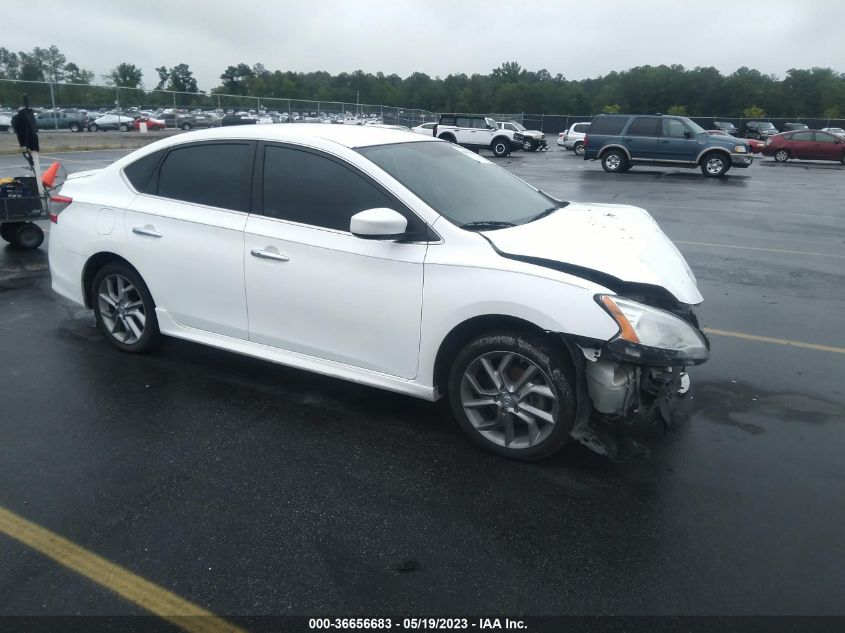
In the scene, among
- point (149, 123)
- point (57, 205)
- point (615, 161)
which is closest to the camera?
point (57, 205)

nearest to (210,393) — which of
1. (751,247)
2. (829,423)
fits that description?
(829,423)

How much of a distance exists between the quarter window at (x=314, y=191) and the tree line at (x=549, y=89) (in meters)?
69.4

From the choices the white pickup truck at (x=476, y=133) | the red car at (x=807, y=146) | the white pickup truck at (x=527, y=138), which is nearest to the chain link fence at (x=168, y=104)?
the white pickup truck at (x=476, y=133)

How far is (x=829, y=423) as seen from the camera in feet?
13.4

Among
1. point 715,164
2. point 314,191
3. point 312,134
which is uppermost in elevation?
point 312,134

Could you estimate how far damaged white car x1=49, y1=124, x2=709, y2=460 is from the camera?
11.1 ft

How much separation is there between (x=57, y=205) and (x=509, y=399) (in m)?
4.04

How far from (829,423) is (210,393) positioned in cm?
406

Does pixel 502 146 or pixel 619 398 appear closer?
pixel 619 398

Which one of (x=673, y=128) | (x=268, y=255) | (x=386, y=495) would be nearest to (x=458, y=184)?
(x=268, y=255)

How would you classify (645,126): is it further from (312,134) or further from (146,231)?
(146,231)

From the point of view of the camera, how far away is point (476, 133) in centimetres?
3297

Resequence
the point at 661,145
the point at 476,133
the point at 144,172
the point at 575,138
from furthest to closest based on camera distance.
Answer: the point at 575,138 → the point at 476,133 → the point at 661,145 → the point at 144,172

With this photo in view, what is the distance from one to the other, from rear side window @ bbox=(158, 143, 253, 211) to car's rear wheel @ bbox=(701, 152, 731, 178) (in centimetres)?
2074
